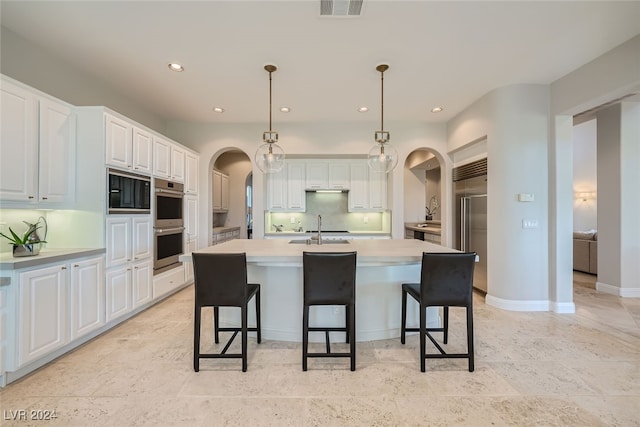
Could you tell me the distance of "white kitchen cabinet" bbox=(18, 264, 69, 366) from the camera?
2049 mm

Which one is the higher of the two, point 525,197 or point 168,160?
point 168,160

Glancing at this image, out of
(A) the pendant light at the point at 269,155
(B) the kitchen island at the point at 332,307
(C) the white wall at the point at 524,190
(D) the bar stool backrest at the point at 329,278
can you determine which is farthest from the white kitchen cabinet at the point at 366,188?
(D) the bar stool backrest at the point at 329,278

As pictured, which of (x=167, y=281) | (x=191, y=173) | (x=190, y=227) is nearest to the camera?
(x=167, y=281)

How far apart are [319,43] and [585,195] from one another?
7.65 metres

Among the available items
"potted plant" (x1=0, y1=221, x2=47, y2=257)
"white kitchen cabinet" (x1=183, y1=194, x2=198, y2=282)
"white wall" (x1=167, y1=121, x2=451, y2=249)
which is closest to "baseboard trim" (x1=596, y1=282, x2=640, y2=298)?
"white wall" (x1=167, y1=121, x2=451, y2=249)

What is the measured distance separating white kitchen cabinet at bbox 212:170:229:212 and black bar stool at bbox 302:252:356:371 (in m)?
4.19

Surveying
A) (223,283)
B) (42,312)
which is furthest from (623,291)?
(42,312)

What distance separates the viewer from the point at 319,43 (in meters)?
2.64

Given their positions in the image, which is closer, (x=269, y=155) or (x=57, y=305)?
(x=57, y=305)

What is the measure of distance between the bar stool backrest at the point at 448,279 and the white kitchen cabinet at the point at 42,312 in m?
3.01

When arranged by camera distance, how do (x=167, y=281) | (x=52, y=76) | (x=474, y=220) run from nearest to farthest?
(x=52, y=76) < (x=167, y=281) < (x=474, y=220)

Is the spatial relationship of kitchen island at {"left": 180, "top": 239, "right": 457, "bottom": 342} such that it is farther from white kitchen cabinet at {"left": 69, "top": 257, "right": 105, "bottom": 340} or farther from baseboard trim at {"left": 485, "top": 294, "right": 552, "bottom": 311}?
baseboard trim at {"left": 485, "top": 294, "right": 552, "bottom": 311}

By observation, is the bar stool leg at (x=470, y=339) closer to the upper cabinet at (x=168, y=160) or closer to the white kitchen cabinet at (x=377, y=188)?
the white kitchen cabinet at (x=377, y=188)

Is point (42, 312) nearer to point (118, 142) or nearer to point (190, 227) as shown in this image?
point (118, 142)
